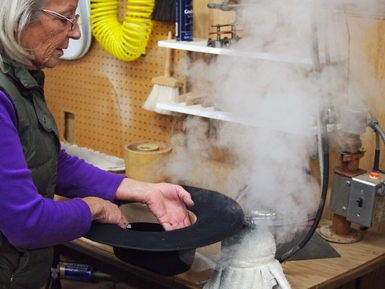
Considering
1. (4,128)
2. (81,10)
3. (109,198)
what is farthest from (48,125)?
(81,10)

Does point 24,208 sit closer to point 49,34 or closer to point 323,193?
point 49,34

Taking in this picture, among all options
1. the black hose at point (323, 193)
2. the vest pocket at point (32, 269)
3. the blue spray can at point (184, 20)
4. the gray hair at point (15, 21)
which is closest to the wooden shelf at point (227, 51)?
the blue spray can at point (184, 20)

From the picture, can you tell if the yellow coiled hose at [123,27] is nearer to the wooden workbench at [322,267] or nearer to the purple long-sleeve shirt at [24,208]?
the wooden workbench at [322,267]

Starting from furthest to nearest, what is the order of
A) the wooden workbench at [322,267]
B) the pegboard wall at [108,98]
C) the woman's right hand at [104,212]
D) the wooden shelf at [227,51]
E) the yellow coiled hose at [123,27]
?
1. the pegboard wall at [108,98]
2. the yellow coiled hose at [123,27]
3. the wooden shelf at [227,51]
4. the wooden workbench at [322,267]
5. the woman's right hand at [104,212]

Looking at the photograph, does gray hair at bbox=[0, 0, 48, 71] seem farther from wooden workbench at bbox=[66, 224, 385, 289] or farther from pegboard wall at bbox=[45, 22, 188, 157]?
pegboard wall at bbox=[45, 22, 188, 157]

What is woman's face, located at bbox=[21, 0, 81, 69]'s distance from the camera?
4.30ft

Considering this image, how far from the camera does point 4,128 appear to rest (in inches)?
47.4

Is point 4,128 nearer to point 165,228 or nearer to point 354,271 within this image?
point 165,228

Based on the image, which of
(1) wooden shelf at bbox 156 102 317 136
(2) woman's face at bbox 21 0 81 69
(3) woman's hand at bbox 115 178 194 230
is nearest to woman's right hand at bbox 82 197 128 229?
(3) woman's hand at bbox 115 178 194 230

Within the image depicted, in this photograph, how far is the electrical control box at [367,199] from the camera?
157 cm

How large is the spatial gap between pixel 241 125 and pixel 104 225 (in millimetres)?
686

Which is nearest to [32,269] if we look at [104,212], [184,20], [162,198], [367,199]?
[104,212]

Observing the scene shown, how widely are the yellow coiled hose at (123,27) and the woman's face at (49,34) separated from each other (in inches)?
31.5

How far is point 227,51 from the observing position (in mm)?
1869
